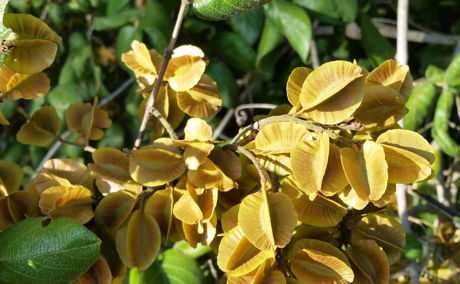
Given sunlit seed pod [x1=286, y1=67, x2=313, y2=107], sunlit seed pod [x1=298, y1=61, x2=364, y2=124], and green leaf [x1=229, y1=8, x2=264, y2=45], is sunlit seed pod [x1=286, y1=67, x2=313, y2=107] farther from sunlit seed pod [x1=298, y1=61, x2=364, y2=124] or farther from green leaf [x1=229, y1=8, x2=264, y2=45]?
green leaf [x1=229, y1=8, x2=264, y2=45]

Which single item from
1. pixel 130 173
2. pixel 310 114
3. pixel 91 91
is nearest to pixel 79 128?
pixel 130 173

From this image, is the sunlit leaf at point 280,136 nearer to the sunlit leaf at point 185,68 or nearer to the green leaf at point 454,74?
the sunlit leaf at point 185,68

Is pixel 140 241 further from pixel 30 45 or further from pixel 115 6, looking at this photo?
pixel 115 6

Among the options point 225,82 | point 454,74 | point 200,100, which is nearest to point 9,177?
point 200,100

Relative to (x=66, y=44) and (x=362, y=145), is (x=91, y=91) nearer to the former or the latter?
(x=66, y=44)

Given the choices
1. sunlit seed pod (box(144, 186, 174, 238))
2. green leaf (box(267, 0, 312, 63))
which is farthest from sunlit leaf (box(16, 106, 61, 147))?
green leaf (box(267, 0, 312, 63))
